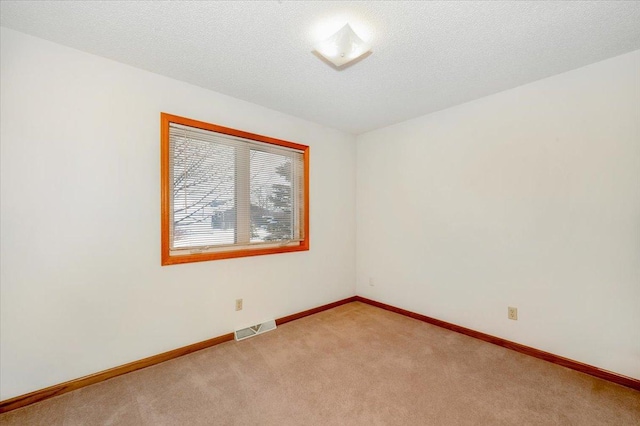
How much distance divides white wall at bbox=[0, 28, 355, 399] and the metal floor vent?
5.6 inches

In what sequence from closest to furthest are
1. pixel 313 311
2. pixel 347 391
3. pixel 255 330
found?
1. pixel 347 391
2. pixel 255 330
3. pixel 313 311

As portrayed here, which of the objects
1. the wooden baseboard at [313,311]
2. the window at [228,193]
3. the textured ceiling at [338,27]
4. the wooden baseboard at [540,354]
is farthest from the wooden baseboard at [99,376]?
the textured ceiling at [338,27]

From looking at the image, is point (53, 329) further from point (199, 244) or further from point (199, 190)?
point (199, 190)

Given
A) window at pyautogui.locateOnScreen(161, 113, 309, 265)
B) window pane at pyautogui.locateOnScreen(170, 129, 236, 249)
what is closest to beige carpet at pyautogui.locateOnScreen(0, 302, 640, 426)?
window at pyautogui.locateOnScreen(161, 113, 309, 265)

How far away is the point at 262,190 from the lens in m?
2.96

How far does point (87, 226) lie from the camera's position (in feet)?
6.49

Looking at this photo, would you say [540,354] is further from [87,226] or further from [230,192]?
[87,226]

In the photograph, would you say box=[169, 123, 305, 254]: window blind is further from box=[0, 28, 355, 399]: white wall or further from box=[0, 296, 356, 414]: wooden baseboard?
box=[0, 296, 356, 414]: wooden baseboard

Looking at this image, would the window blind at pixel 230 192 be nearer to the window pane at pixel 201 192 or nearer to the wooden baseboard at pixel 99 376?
the window pane at pixel 201 192

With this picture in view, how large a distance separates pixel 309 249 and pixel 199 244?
1.34m

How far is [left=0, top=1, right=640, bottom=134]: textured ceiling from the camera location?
1.57 m

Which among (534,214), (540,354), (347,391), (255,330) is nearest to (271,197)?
(255,330)

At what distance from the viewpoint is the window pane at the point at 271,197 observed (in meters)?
2.91

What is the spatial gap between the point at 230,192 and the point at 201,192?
11.1 inches
